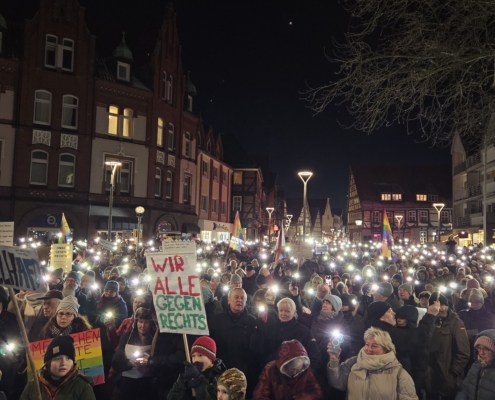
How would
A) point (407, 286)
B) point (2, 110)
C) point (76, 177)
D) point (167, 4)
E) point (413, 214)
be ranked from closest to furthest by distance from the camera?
point (407, 286), point (2, 110), point (76, 177), point (167, 4), point (413, 214)

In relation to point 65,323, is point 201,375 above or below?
below

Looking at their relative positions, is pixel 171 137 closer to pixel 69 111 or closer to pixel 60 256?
pixel 69 111

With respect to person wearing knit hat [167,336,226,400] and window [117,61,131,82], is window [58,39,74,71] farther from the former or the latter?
person wearing knit hat [167,336,226,400]

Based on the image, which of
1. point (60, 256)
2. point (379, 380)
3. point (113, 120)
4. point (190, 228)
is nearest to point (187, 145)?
point (190, 228)

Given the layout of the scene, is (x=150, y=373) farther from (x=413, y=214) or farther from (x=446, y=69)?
(x=413, y=214)

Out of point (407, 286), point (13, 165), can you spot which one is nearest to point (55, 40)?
point (13, 165)

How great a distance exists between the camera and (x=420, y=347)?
6004mm

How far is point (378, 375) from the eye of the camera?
14.4ft

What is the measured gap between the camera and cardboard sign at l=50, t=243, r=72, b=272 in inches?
493

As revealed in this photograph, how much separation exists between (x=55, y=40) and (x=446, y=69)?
92.9ft

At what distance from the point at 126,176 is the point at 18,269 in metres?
28.0

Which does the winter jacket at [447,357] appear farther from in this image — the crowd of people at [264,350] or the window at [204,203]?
the window at [204,203]

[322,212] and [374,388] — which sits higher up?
[322,212]

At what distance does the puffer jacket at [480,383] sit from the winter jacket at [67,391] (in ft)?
11.3
